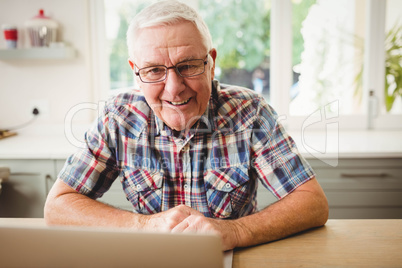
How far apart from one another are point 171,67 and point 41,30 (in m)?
1.56

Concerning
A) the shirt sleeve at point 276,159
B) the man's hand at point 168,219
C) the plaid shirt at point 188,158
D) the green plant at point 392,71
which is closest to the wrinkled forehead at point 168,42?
the plaid shirt at point 188,158

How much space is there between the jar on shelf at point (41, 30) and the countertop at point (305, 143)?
1.82 ft

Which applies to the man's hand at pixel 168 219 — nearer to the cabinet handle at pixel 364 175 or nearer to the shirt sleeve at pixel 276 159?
the shirt sleeve at pixel 276 159

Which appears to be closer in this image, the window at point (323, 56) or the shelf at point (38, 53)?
the shelf at point (38, 53)

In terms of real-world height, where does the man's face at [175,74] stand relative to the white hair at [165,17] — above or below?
below

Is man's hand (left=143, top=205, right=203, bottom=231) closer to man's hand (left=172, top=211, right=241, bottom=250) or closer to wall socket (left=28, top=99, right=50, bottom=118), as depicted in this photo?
man's hand (left=172, top=211, right=241, bottom=250)

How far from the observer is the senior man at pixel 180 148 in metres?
1.11

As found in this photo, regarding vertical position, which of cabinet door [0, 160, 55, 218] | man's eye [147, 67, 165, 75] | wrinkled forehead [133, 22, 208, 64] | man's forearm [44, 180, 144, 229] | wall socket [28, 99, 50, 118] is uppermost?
wrinkled forehead [133, 22, 208, 64]

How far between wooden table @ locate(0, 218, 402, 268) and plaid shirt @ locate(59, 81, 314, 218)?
12.3 inches

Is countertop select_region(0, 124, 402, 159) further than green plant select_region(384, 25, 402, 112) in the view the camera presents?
No

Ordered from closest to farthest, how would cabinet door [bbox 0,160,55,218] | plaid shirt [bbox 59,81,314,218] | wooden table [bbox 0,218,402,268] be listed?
wooden table [bbox 0,218,402,268] < plaid shirt [bbox 59,81,314,218] < cabinet door [bbox 0,160,55,218]

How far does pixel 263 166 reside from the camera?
48.2 inches

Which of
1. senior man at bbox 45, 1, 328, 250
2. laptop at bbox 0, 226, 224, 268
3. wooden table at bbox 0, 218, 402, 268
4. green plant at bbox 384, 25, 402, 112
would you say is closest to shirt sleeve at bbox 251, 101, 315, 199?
senior man at bbox 45, 1, 328, 250

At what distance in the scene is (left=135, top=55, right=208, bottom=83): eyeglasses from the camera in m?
1.14
